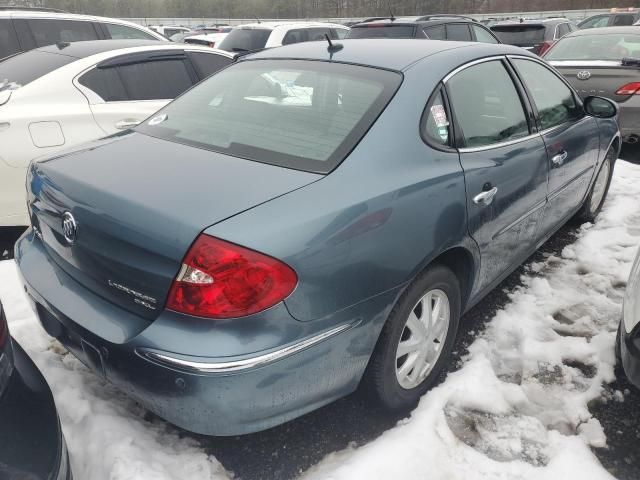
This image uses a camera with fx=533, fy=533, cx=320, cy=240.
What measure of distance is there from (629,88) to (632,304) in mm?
4673

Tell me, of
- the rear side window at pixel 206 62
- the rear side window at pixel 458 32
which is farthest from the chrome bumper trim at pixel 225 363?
the rear side window at pixel 458 32

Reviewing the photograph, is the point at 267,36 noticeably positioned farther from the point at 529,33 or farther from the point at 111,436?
the point at 111,436

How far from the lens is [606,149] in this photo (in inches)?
162

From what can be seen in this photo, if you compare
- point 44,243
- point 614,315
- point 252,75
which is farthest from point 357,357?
point 614,315

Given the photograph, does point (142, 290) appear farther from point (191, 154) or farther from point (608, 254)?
point (608, 254)

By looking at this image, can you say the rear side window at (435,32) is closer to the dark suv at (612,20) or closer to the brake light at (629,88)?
the brake light at (629,88)

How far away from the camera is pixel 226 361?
64.7 inches

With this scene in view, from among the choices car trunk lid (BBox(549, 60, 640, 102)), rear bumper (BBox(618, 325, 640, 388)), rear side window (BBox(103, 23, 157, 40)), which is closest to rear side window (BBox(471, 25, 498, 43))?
car trunk lid (BBox(549, 60, 640, 102))

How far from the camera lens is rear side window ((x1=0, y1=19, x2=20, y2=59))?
5711 millimetres

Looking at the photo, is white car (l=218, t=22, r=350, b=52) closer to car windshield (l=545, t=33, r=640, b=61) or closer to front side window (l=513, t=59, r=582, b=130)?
car windshield (l=545, t=33, r=640, b=61)

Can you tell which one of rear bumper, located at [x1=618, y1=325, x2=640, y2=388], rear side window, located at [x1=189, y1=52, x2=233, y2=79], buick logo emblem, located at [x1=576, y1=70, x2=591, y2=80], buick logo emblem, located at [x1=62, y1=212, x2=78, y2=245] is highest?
rear side window, located at [x1=189, y1=52, x2=233, y2=79]

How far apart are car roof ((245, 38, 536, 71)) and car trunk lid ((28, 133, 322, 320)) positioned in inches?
34.1

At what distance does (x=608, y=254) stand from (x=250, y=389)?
322cm

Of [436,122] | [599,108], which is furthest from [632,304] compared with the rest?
[599,108]
